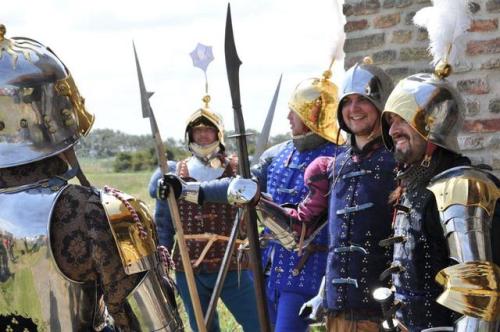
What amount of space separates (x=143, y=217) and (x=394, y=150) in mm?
1389

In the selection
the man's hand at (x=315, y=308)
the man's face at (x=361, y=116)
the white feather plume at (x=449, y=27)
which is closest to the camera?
the white feather plume at (x=449, y=27)

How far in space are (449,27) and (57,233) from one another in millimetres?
1931

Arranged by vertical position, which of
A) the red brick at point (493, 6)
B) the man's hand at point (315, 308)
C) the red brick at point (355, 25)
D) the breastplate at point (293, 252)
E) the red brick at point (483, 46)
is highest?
the red brick at point (355, 25)

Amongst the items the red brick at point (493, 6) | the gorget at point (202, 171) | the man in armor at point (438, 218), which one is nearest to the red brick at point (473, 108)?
the red brick at point (493, 6)

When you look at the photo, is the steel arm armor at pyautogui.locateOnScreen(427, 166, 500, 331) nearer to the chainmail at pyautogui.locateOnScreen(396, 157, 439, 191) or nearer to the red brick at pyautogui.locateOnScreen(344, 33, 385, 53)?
the chainmail at pyautogui.locateOnScreen(396, 157, 439, 191)

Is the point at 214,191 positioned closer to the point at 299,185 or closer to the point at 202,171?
the point at 299,185

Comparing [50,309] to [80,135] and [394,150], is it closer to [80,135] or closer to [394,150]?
Answer: [80,135]

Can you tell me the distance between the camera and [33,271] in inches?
103

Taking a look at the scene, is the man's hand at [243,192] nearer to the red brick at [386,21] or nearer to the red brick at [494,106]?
the red brick at [494,106]

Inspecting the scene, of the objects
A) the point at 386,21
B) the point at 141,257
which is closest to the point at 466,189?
the point at 141,257

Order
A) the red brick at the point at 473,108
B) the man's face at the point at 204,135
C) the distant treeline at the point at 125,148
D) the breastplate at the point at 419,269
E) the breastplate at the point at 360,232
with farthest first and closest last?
the distant treeline at the point at 125,148 → the man's face at the point at 204,135 → the red brick at the point at 473,108 → the breastplate at the point at 360,232 → the breastplate at the point at 419,269

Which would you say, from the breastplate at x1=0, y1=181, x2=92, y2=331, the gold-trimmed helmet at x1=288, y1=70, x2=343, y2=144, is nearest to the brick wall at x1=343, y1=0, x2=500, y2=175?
the gold-trimmed helmet at x1=288, y1=70, x2=343, y2=144

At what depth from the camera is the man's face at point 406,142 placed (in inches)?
135

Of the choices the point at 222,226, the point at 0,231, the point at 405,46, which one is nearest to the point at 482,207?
the point at 0,231
